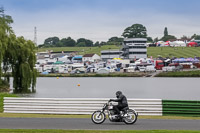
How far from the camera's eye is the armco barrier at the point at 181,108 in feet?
86.4

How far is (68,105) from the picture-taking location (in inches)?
1072

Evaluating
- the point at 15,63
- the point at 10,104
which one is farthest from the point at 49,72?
the point at 10,104

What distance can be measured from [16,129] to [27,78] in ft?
131

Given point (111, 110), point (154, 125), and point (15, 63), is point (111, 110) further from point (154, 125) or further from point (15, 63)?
point (15, 63)

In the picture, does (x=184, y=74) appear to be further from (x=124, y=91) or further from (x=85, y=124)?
(x=85, y=124)

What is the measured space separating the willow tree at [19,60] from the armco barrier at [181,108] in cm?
3514

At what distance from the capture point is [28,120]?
2381cm

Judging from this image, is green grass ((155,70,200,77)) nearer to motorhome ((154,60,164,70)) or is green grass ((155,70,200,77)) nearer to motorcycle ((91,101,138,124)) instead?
motorhome ((154,60,164,70))

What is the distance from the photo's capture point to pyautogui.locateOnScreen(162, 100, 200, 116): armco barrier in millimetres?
26344

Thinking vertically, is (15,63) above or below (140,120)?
above

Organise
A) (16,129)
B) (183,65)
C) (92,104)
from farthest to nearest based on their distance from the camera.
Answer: (183,65)
(92,104)
(16,129)

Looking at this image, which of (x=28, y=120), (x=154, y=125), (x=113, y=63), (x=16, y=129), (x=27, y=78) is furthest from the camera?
(x=113, y=63)

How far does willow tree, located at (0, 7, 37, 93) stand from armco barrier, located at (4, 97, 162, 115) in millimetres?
31361

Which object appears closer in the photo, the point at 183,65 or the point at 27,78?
the point at 27,78
